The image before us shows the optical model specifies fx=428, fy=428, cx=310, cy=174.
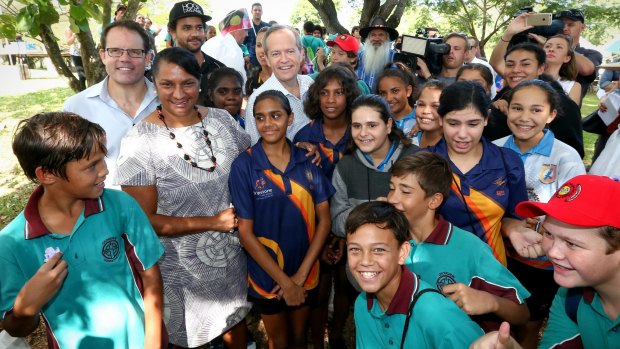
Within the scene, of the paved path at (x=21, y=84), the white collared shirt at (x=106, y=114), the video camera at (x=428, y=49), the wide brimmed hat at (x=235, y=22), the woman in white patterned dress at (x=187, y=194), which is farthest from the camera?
the paved path at (x=21, y=84)

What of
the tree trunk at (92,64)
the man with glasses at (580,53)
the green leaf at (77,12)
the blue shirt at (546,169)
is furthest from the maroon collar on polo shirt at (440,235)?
the tree trunk at (92,64)

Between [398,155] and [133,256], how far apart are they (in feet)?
5.63

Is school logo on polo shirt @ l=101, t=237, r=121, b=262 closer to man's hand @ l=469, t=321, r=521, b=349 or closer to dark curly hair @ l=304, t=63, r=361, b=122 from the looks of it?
man's hand @ l=469, t=321, r=521, b=349

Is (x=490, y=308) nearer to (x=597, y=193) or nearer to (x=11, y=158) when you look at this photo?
(x=597, y=193)

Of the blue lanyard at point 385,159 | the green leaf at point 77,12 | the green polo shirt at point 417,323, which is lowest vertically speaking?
the green polo shirt at point 417,323

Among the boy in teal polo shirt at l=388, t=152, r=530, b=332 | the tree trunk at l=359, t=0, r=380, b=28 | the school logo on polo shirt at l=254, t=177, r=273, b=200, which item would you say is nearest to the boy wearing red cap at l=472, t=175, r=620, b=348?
the boy in teal polo shirt at l=388, t=152, r=530, b=332

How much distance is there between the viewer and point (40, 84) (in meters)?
20.1

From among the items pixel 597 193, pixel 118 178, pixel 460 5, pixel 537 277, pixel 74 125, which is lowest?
pixel 537 277

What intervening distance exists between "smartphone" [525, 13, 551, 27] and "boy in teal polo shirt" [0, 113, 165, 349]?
4.13 meters

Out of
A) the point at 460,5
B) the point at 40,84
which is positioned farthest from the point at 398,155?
the point at 460,5

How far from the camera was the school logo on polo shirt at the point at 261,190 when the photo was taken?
2.65 m

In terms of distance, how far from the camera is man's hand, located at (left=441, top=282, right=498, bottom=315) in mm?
1872

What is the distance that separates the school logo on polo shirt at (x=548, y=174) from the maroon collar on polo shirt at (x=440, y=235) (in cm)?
105

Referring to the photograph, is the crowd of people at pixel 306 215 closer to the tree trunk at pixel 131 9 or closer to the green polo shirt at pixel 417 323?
the green polo shirt at pixel 417 323
